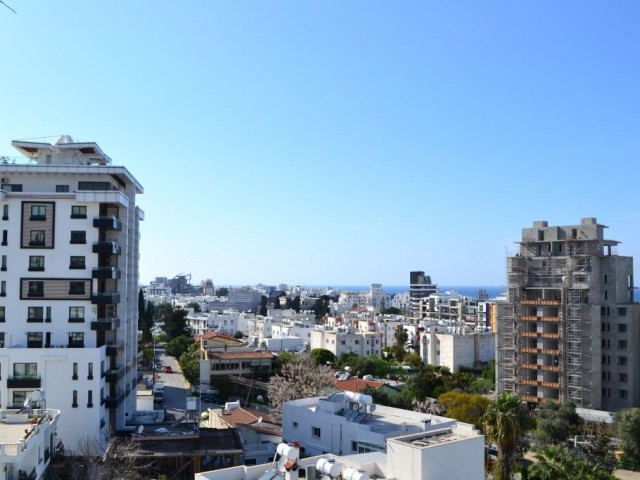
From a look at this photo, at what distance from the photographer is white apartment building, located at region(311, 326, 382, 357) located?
282 ft

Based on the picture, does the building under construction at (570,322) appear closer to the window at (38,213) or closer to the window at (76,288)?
the window at (76,288)

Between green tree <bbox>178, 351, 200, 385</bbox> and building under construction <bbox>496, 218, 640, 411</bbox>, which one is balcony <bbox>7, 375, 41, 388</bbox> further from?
building under construction <bbox>496, 218, 640, 411</bbox>

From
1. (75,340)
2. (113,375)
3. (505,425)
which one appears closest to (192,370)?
(113,375)

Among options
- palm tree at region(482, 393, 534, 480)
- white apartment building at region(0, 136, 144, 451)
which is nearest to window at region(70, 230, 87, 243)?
white apartment building at region(0, 136, 144, 451)

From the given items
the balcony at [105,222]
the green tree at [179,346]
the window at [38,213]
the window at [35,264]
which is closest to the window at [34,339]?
the window at [35,264]

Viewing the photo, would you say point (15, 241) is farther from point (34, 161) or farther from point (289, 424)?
point (289, 424)

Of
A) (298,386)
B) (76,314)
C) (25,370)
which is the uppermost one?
(76,314)

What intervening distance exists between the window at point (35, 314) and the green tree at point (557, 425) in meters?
33.2

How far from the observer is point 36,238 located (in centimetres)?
3688

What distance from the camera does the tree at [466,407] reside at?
44.1m

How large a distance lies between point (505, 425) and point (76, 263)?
85.2 ft

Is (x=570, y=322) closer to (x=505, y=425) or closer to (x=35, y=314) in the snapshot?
(x=505, y=425)

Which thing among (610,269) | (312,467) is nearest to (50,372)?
(312,467)

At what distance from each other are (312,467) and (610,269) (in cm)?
4248
